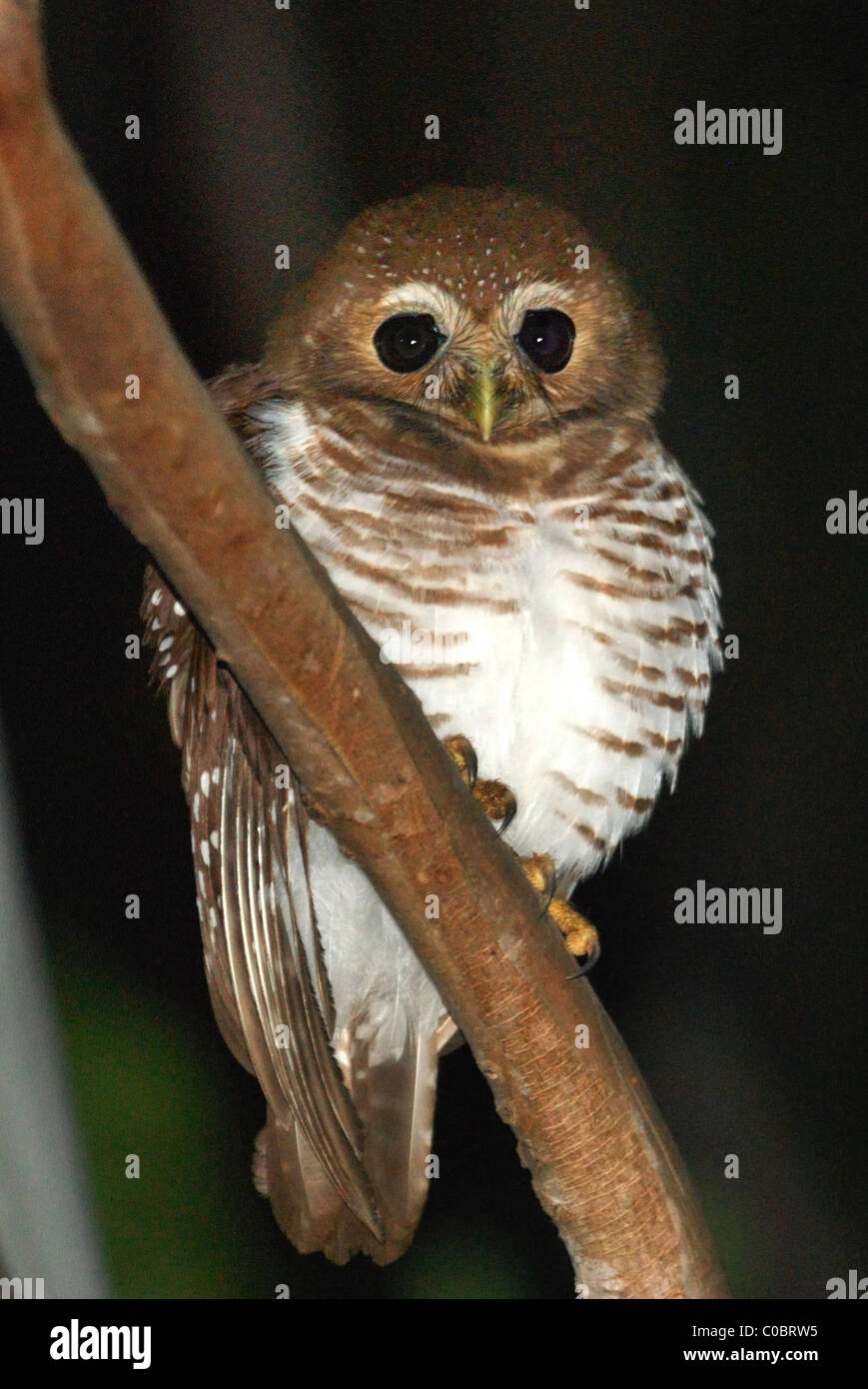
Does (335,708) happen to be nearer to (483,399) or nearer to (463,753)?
(463,753)

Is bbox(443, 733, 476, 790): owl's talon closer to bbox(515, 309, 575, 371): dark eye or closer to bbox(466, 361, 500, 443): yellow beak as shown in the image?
bbox(466, 361, 500, 443): yellow beak

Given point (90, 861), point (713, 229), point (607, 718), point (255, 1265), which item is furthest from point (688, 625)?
point (255, 1265)

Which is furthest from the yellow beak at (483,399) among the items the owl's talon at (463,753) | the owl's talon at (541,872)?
the owl's talon at (541,872)

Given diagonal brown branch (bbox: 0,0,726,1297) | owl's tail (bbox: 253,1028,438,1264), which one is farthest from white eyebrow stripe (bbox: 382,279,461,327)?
owl's tail (bbox: 253,1028,438,1264)

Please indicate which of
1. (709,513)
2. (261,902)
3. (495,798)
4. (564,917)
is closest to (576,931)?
(564,917)

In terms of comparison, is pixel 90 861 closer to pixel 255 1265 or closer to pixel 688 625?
pixel 255 1265

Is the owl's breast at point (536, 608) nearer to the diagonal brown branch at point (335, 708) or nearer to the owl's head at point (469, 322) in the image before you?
the owl's head at point (469, 322)

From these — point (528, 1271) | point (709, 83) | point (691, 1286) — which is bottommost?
point (528, 1271)
